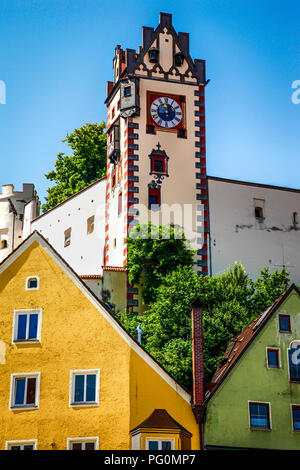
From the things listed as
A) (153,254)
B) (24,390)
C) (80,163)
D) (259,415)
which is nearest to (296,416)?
(259,415)

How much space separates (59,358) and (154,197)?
31988 mm

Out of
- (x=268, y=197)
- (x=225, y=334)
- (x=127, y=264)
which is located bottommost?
(x=225, y=334)

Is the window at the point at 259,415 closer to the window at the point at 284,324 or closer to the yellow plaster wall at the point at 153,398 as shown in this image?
the yellow plaster wall at the point at 153,398

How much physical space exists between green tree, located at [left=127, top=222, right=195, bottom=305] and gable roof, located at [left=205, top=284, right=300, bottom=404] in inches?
889

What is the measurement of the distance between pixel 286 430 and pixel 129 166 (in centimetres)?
3419

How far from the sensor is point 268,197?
7581 centimetres

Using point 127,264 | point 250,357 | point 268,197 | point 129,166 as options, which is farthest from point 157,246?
point 250,357

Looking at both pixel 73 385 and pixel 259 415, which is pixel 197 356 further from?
pixel 73 385

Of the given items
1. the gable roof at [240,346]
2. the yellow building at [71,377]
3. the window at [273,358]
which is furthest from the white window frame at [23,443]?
the window at [273,358]

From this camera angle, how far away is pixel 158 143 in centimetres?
7306

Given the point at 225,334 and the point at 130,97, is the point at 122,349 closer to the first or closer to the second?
the point at 225,334

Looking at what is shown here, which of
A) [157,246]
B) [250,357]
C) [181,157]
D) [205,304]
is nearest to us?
Result: [250,357]

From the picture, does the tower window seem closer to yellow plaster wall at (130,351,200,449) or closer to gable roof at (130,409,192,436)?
yellow plaster wall at (130,351,200,449)

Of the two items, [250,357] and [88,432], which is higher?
[250,357]
